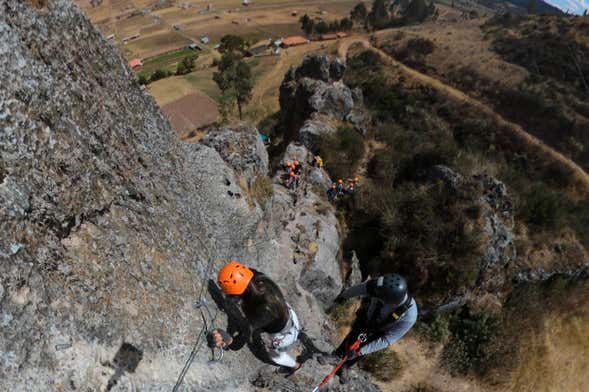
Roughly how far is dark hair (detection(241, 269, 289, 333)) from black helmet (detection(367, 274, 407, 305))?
204 centimetres

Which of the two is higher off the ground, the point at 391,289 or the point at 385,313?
the point at 391,289

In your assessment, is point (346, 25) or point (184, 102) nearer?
point (184, 102)

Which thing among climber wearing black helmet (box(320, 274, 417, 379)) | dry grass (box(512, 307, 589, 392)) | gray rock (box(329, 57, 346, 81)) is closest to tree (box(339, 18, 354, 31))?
gray rock (box(329, 57, 346, 81))

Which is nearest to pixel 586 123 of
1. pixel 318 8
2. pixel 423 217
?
pixel 423 217

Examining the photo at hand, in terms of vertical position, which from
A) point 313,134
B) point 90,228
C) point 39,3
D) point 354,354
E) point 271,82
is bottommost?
point 271,82

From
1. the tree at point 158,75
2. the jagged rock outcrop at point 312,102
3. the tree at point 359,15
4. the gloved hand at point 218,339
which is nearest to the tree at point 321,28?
the tree at point 359,15

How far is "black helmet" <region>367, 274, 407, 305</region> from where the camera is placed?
6.91 meters

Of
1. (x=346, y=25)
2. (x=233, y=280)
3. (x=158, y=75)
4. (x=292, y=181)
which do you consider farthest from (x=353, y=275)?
(x=346, y=25)

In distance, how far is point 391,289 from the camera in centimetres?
692

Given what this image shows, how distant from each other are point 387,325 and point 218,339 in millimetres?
3663

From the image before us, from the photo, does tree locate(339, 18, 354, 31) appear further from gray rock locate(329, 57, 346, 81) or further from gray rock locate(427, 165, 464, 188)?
gray rock locate(427, 165, 464, 188)

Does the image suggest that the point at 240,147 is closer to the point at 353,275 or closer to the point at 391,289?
the point at 353,275

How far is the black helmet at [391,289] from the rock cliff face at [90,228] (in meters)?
2.96

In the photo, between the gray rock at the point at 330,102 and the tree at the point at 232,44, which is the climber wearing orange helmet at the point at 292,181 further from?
the tree at the point at 232,44
